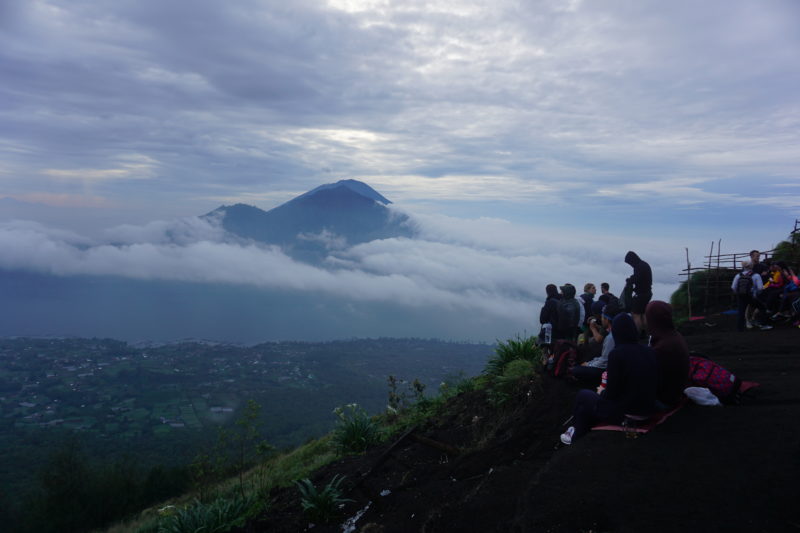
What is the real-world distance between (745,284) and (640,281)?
3.62 meters

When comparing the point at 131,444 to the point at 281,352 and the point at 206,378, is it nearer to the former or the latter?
the point at 206,378

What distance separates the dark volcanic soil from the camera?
3574 millimetres

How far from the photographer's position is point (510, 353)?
1005 centimetres

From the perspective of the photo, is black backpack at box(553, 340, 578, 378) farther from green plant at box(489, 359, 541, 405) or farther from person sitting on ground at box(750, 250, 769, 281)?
person sitting on ground at box(750, 250, 769, 281)

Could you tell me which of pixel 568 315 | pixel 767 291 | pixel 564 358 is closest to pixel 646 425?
pixel 564 358

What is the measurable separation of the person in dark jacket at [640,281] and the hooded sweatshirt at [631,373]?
5.02 metres

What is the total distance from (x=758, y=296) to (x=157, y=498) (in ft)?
72.1

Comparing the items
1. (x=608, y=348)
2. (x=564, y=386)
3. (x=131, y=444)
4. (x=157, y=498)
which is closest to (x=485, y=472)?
(x=564, y=386)

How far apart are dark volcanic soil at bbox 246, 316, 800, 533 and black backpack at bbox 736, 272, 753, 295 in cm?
375

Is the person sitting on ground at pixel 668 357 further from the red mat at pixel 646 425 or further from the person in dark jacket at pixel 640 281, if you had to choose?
the person in dark jacket at pixel 640 281

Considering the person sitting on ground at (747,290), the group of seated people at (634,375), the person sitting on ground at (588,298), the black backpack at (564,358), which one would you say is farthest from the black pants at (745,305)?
the group of seated people at (634,375)

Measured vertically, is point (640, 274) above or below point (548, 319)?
above

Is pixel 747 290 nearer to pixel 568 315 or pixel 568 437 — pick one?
pixel 568 315

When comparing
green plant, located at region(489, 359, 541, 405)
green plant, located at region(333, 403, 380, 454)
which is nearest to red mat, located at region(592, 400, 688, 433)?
green plant, located at region(489, 359, 541, 405)
